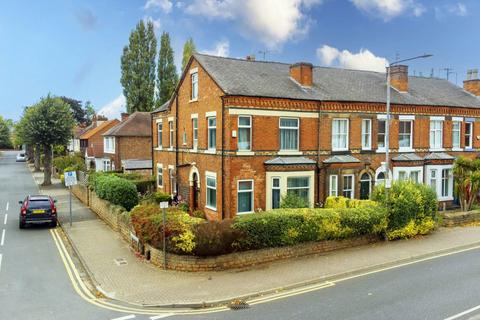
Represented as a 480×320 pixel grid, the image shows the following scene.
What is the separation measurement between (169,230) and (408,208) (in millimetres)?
10443

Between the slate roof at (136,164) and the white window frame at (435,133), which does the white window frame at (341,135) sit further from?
the slate roof at (136,164)

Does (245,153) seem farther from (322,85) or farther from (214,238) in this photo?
(214,238)

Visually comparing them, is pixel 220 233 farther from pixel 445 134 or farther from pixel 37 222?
pixel 445 134

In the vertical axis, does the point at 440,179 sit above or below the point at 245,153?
below

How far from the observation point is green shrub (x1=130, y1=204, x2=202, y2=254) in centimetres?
1334

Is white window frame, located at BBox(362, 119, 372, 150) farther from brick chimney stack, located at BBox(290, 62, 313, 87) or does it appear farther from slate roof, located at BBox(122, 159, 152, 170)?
slate roof, located at BBox(122, 159, 152, 170)

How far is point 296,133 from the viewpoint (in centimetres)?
2216

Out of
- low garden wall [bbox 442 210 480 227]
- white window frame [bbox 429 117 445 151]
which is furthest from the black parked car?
white window frame [bbox 429 117 445 151]

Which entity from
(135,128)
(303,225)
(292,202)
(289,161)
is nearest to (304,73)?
(289,161)

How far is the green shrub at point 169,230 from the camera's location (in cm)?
1334

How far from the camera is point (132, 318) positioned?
10031 millimetres

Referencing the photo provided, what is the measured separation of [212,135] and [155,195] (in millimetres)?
7400

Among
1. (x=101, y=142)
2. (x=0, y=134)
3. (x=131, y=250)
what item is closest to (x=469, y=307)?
(x=131, y=250)

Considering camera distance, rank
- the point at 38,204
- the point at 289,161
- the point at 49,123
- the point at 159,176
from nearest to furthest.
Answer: the point at 289,161 → the point at 38,204 → the point at 159,176 → the point at 49,123
